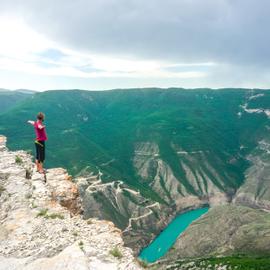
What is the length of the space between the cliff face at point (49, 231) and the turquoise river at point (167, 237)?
104568 millimetres

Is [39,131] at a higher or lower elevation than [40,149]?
higher

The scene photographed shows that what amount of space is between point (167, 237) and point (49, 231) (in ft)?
483

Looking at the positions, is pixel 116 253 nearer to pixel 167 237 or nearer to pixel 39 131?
pixel 39 131

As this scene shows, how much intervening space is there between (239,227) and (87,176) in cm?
7580

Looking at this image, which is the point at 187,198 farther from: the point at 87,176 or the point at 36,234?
the point at 36,234

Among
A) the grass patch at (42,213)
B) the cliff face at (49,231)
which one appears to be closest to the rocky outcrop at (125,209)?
the cliff face at (49,231)

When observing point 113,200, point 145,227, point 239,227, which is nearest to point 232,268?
point 239,227

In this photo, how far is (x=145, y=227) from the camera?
158m

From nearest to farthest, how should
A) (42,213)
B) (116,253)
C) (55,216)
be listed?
(116,253)
(55,216)
(42,213)

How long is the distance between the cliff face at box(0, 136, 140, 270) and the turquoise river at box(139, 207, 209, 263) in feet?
343

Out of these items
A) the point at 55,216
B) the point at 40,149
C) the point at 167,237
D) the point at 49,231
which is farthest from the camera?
the point at 167,237

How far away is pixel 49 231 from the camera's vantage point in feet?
47.1

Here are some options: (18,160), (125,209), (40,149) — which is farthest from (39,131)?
(125,209)

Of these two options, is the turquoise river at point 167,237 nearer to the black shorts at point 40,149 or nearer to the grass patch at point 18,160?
the grass patch at point 18,160
